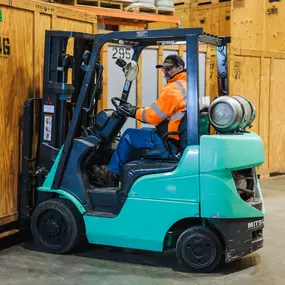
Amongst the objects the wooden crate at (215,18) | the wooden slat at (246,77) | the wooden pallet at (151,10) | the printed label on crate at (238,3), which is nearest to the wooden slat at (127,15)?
the wooden pallet at (151,10)

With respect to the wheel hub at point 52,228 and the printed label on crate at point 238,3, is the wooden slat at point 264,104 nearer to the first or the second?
the printed label on crate at point 238,3

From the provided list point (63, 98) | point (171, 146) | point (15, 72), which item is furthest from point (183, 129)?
point (15, 72)

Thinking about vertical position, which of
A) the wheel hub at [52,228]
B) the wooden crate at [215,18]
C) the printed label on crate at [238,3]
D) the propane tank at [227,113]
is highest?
the printed label on crate at [238,3]

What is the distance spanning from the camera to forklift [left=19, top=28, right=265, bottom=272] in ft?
17.5

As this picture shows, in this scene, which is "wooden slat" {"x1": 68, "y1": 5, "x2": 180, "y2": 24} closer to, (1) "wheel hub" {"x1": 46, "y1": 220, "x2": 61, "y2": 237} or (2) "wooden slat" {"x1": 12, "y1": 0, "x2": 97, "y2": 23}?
(2) "wooden slat" {"x1": 12, "y1": 0, "x2": 97, "y2": 23}

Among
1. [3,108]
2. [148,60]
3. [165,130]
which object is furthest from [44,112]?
[148,60]

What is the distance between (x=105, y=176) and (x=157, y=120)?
93cm

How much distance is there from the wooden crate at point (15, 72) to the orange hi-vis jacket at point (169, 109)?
1.33m

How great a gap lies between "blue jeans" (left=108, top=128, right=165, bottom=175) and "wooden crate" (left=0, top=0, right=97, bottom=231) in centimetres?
104

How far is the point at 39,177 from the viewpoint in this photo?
615 centimetres

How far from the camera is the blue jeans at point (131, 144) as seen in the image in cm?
575

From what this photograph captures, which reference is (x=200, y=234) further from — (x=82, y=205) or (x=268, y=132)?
(x=268, y=132)

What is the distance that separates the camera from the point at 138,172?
561cm

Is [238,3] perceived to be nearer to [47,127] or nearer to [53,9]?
[53,9]
